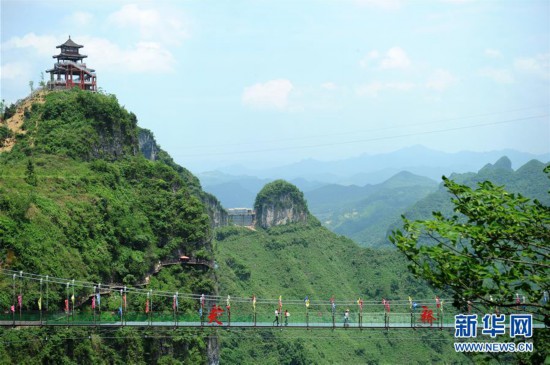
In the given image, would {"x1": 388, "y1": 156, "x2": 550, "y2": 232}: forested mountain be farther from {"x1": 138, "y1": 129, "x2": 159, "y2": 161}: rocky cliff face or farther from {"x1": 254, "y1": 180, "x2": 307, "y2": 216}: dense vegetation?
{"x1": 138, "y1": 129, "x2": 159, "y2": 161}: rocky cliff face

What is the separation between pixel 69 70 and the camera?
48781 mm

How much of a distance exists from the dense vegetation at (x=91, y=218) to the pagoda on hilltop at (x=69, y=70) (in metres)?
2.08

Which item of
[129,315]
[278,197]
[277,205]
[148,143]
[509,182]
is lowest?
[129,315]

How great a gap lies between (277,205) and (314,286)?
1182 centimetres

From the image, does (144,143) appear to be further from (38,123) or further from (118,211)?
(118,211)

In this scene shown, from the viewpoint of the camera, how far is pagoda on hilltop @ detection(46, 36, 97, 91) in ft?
159

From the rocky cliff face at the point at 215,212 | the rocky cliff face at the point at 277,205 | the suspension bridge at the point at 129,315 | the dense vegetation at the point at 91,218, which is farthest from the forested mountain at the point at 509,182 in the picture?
the suspension bridge at the point at 129,315

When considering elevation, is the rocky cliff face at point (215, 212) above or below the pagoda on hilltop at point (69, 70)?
below

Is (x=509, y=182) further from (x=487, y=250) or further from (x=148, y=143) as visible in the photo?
(x=487, y=250)

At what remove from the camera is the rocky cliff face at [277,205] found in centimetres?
8825

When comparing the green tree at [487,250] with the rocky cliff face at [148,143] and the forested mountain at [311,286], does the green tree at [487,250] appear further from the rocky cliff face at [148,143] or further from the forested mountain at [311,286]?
the rocky cliff face at [148,143]

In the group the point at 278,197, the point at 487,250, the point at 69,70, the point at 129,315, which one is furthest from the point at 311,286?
the point at 487,250

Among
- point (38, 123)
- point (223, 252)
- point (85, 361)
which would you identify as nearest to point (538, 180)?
point (223, 252)

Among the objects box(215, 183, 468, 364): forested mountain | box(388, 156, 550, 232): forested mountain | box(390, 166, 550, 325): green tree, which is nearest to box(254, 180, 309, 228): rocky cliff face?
box(215, 183, 468, 364): forested mountain
